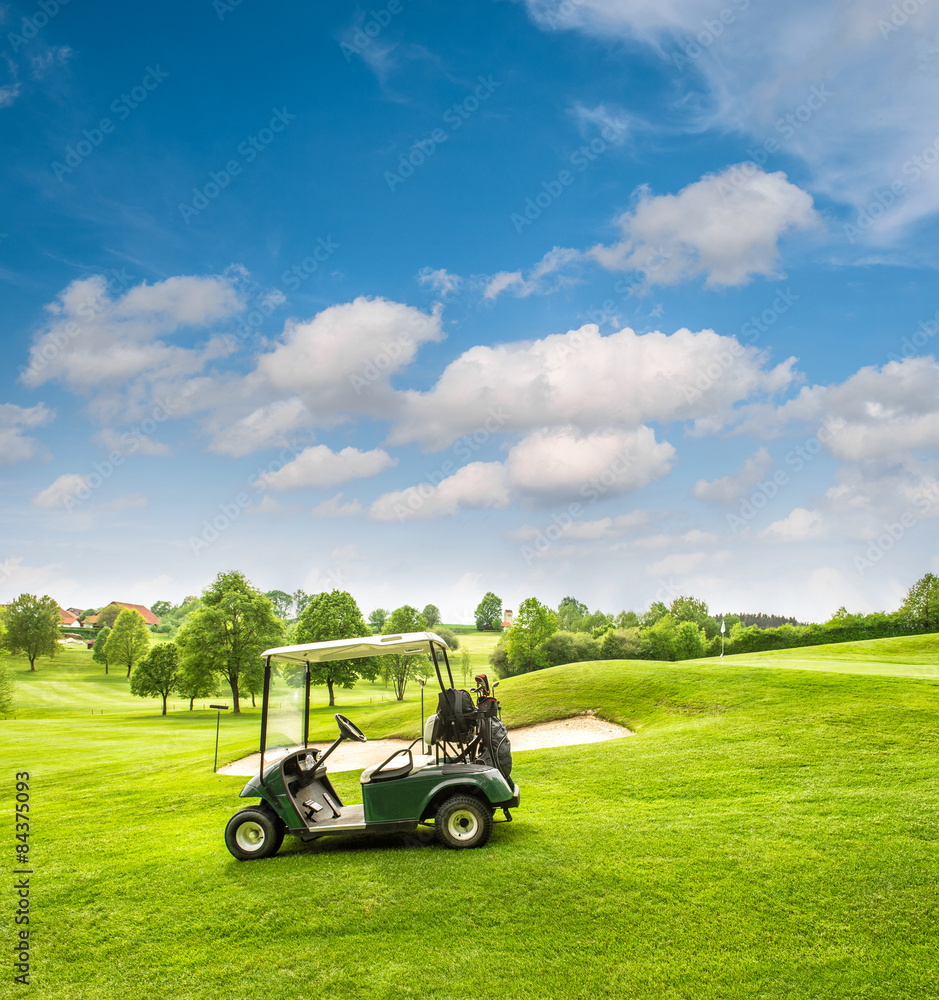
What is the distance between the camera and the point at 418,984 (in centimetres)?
488

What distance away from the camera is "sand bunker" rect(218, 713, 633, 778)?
53.9 ft

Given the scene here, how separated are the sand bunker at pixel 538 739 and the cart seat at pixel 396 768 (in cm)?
771

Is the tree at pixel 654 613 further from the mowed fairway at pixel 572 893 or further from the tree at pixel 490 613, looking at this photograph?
the mowed fairway at pixel 572 893

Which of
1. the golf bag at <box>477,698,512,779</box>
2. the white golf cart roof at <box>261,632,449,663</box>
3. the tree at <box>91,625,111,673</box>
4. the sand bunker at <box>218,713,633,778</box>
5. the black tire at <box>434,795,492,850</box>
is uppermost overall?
the white golf cart roof at <box>261,632,449,663</box>

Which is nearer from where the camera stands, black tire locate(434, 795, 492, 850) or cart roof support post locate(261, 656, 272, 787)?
black tire locate(434, 795, 492, 850)

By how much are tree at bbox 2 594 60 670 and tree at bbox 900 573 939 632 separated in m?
80.2

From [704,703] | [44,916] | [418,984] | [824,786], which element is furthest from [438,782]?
[704,703]

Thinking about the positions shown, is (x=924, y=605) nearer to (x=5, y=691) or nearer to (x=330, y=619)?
(x=330, y=619)

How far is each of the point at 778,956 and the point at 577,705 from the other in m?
15.5

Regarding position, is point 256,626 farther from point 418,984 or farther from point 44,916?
point 418,984

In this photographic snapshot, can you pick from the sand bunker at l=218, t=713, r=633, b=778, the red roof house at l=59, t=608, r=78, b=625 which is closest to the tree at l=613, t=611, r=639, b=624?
the sand bunker at l=218, t=713, r=633, b=778

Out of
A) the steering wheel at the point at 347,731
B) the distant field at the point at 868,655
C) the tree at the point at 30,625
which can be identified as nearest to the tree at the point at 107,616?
the tree at the point at 30,625

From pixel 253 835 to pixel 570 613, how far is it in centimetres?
11546

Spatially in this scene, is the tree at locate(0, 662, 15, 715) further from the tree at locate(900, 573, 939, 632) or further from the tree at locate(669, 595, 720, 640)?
the tree at locate(669, 595, 720, 640)
